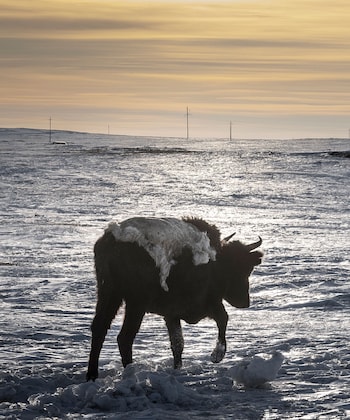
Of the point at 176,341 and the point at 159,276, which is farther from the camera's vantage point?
the point at 176,341

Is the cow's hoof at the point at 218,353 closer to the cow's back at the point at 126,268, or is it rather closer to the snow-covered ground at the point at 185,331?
the snow-covered ground at the point at 185,331

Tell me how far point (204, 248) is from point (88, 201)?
2303 centimetres

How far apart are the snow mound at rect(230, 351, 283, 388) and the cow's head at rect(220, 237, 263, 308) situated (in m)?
1.74

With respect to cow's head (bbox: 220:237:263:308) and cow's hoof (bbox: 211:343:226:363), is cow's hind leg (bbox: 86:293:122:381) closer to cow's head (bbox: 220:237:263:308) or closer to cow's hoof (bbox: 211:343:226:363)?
cow's hoof (bbox: 211:343:226:363)

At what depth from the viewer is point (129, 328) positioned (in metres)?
10.8

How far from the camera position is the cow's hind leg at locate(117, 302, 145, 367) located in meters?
10.8

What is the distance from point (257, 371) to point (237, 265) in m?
2.06

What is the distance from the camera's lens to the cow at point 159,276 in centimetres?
1073

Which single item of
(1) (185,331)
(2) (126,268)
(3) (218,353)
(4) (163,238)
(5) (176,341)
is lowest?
(1) (185,331)

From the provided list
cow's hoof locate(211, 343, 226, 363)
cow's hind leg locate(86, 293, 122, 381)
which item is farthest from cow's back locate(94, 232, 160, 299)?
cow's hoof locate(211, 343, 226, 363)

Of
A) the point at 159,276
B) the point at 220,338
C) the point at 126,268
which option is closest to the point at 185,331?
the point at 220,338


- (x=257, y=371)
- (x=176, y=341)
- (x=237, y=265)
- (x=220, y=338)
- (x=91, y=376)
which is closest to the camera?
(x=257, y=371)

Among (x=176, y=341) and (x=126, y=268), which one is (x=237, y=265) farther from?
(x=126, y=268)

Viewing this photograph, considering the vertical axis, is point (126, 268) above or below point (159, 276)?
above
